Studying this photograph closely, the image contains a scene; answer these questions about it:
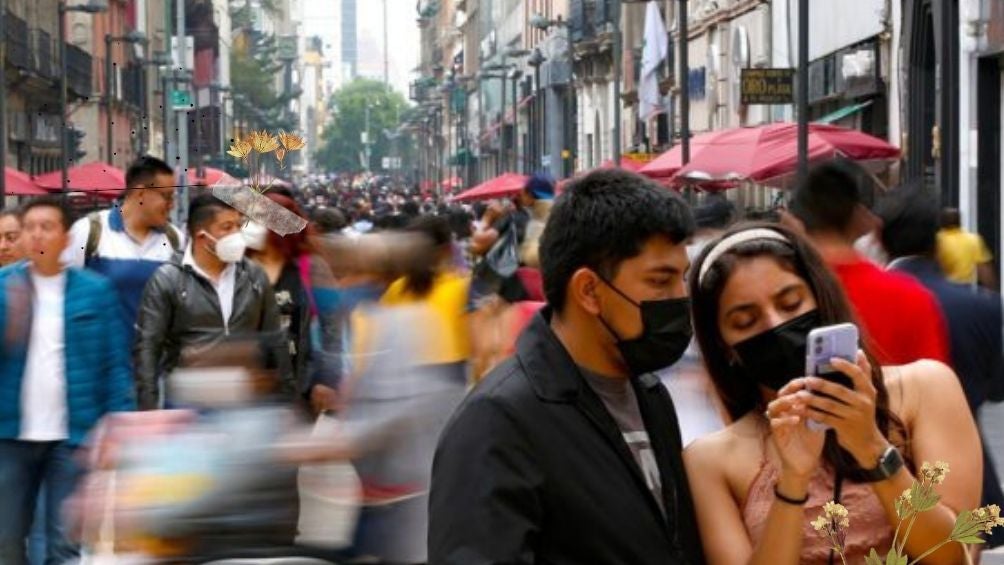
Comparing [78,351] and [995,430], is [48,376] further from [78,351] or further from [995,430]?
[995,430]

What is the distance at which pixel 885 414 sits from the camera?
14.4 feet

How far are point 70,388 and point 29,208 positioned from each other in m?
0.97

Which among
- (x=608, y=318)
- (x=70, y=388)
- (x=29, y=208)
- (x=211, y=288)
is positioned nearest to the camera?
(x=608, y=318)

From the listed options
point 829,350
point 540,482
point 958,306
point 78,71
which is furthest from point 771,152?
point 78,71

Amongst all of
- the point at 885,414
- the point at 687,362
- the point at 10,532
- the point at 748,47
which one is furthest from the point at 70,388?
the point at 748,47

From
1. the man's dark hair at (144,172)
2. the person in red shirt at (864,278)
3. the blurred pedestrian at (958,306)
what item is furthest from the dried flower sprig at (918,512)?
→ the man's dark hair at (144,172)

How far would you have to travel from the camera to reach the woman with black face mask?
4.10m

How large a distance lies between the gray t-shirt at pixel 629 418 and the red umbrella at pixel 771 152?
2127cm

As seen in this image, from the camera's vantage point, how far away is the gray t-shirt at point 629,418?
13.3 feet

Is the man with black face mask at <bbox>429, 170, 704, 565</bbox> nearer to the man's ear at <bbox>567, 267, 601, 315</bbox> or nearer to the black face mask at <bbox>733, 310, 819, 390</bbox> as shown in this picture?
the man's ear at <bbox>567, 267, 601, 315</bbox>

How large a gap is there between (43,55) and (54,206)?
5088 cm

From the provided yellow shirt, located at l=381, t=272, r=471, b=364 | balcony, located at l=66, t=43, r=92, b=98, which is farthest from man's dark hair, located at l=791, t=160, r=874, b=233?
balcony, located at l=66, t=43, r=92, b=98

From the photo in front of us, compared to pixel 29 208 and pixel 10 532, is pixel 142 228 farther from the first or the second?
pixel 10 532

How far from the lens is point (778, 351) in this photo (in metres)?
4.29
